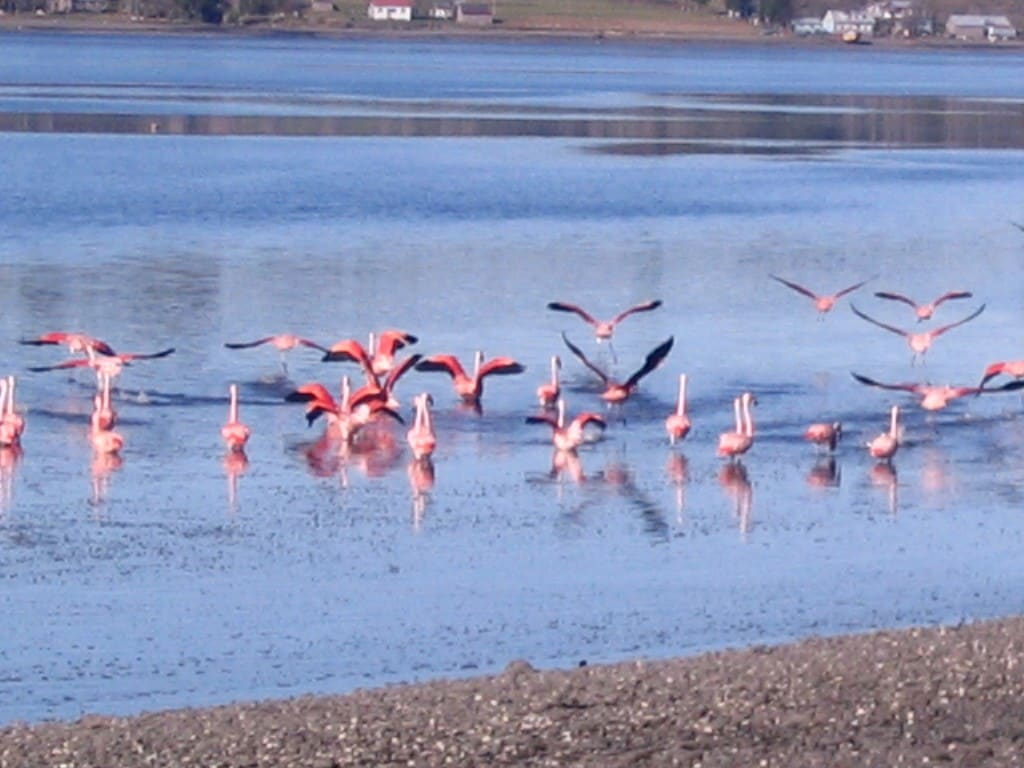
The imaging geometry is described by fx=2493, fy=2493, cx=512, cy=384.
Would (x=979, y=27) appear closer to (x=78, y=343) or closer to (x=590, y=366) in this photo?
(x=590, y=366)

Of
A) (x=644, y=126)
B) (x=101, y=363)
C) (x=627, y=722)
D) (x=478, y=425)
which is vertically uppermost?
(x=627, y=722)

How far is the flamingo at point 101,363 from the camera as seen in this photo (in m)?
18.3

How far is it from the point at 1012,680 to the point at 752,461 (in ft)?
21.1

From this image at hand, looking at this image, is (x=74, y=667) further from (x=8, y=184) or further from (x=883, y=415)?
(x=8, y=184)

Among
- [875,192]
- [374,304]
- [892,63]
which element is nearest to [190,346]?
[374,304]

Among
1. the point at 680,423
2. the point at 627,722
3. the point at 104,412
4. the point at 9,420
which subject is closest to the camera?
the point at 627,722

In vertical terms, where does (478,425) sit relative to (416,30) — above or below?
above

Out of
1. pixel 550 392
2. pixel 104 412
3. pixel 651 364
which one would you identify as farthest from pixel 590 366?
pixel 104 412

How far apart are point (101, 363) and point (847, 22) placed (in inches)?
5779

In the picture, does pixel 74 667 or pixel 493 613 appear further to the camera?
pixel 493 613

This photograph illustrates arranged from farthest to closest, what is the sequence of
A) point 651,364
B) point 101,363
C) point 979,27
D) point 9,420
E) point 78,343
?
point 979,27 < point 78,343 < point 651,364 < point 101,363 < point 9,420

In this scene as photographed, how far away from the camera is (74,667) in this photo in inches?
448

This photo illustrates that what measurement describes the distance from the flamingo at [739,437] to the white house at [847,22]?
145 m

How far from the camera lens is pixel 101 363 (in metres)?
18.3
